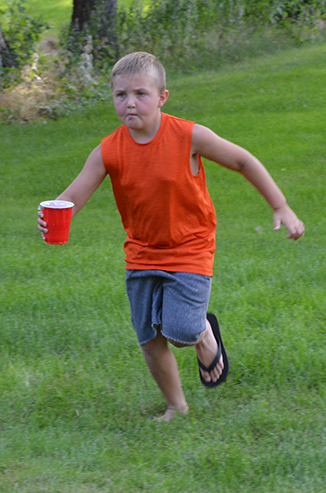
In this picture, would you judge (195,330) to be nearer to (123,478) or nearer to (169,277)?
(169,277)

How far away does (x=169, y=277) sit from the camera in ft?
9.80

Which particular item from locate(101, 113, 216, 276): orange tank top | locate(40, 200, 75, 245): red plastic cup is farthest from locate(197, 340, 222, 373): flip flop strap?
locate(40, 200, 75, 245): red plastic cup

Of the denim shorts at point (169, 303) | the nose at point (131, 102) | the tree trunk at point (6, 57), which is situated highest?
the nose at point (131, 102)

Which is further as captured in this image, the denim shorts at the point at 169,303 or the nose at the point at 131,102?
the denim shorts at the point at 169,303

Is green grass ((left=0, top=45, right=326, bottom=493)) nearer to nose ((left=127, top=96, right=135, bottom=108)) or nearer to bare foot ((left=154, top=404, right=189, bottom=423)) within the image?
bare foot ((left=154, top=404, right=189, bottom=423))

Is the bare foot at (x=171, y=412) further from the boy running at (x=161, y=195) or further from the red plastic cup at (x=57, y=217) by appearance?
the red plastic cup at (x=57, y=217)

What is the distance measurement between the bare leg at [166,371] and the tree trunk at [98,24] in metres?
11.8

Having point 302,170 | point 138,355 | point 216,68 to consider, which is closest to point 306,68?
point 216,68

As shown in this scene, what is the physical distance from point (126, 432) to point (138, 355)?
84 cm

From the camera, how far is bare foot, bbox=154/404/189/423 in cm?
328

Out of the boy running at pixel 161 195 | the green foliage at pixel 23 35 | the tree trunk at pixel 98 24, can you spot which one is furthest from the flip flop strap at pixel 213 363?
the tree trunk at pixel 98 24

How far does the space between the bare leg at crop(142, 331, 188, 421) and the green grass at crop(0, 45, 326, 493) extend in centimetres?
8

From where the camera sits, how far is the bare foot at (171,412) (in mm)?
3275

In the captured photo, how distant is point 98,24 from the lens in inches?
557
